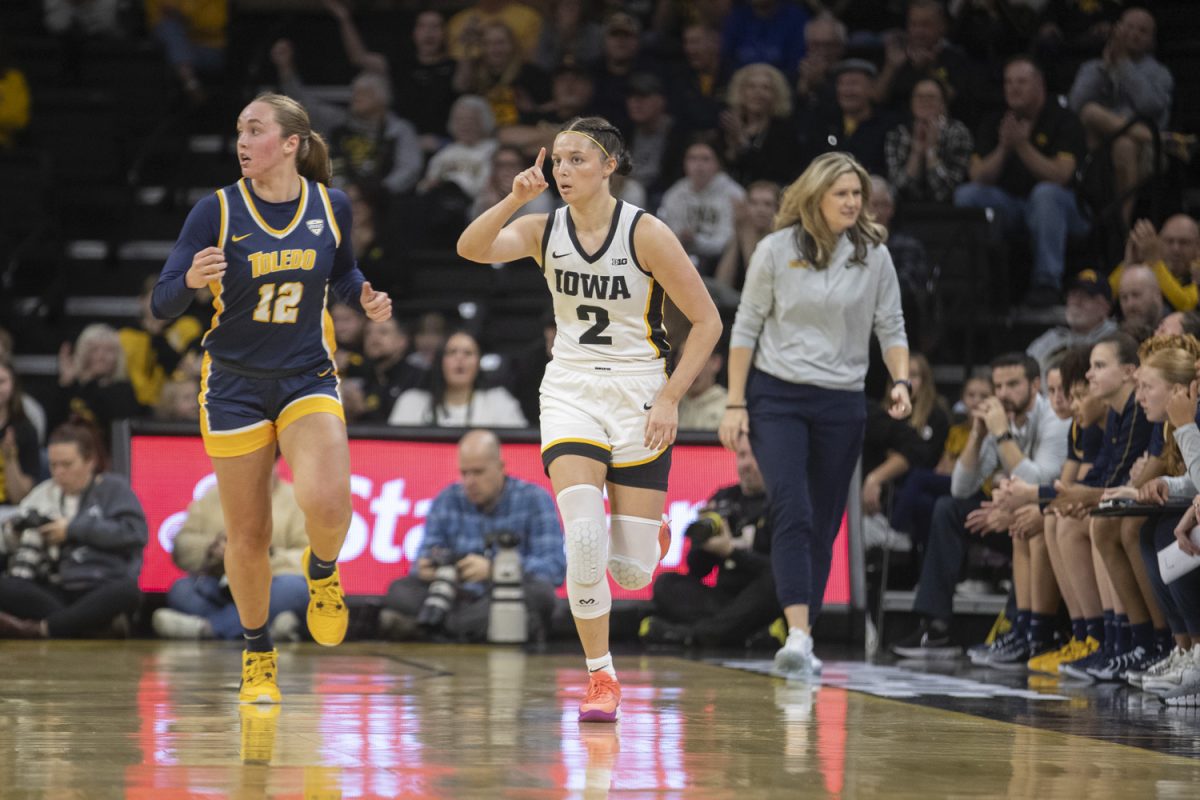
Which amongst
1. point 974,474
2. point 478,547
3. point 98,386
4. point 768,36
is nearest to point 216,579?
Answer: point 478,547

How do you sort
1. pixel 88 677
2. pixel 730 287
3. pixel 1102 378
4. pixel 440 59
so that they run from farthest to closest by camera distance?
pixel 440 59
pixel 730 287
pixel 1102 378
pixel 88 677

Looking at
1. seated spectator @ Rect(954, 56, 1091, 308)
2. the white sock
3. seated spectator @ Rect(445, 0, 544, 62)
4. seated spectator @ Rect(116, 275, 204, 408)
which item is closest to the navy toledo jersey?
the white sock

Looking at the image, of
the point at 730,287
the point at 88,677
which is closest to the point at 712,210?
the point at 730,287

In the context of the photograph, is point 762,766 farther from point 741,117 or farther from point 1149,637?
point 741,117

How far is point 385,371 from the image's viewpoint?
1170 cm

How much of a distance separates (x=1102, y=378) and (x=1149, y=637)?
1180mm

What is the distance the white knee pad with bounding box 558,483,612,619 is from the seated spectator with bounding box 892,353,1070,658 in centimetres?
384

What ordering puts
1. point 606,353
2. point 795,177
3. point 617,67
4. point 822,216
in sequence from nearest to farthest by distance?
point 606,353 < point 822,216 < point 795,177 < point 617,67

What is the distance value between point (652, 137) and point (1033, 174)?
296cm

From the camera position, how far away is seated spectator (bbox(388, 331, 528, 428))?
→ 10.9 m

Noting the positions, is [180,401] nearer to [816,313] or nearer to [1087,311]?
[816,313]

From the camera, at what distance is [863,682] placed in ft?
24.5

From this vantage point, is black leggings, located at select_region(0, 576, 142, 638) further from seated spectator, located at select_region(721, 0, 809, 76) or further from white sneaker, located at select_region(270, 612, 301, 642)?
seated spectator, located at select_region(721, 0, 809, 76)

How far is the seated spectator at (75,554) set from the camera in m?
9.93
